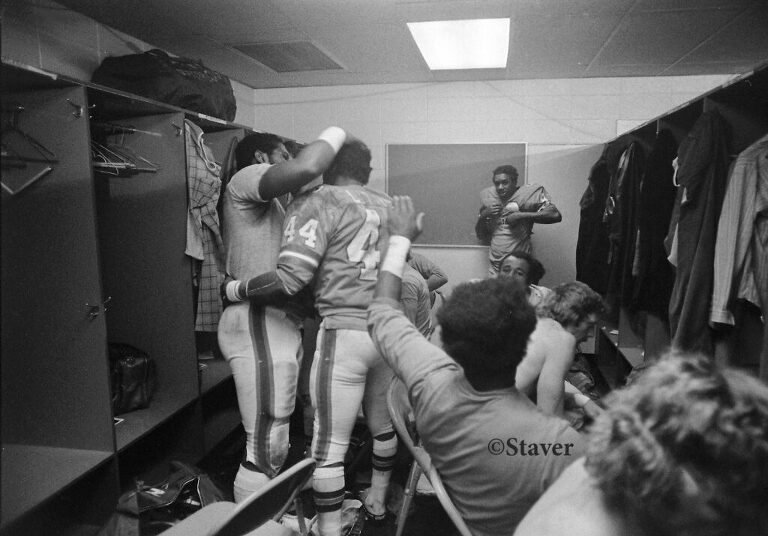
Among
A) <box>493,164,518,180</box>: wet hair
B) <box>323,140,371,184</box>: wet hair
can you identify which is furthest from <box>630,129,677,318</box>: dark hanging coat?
<box>323,140,371,184</box>: wet hair

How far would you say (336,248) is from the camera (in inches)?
60.0

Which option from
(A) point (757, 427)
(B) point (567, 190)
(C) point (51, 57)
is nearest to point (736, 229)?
(A) point (757, 427)

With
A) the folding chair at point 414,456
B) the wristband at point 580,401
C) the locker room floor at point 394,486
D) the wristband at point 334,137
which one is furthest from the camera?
the locker room floor at point 394,486

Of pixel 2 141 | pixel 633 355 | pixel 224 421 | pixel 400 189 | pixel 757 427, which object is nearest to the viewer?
pixel 757 427

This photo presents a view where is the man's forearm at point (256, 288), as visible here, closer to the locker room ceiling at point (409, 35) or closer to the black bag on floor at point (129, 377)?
the black bag on floor at point (129, 377)

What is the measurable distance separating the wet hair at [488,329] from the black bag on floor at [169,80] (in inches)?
68.0

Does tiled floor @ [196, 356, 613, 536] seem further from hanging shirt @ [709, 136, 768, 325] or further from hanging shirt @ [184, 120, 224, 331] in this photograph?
hanging shirt @ [709, 136, 768, 325]

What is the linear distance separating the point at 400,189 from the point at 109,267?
6.21 ft

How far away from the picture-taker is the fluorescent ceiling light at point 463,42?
253 cm

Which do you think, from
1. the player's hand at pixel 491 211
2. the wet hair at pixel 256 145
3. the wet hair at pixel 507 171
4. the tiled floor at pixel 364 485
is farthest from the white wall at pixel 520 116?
the tiled floor at pixel 364 485

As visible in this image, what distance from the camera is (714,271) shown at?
1.69m

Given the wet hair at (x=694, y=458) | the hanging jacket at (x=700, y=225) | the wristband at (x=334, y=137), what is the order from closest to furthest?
the wet hair at (x=694, y=458) → the wristband at (x=334, y=137) → the hanging jacket at (x=700, y=225)

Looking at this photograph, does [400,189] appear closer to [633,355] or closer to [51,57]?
[633,355]

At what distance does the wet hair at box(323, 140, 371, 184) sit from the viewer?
1.50 metres
